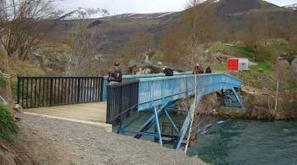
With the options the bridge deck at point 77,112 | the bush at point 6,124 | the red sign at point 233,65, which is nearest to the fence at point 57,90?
the bridge deck at point 77,112

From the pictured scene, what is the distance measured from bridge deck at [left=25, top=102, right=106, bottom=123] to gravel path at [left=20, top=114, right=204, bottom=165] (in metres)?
1.70

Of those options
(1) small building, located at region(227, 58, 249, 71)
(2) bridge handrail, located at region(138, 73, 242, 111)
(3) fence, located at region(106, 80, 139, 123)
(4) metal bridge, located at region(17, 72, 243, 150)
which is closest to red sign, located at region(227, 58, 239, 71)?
(1) small building, located at region(227, 58, 249, 71)

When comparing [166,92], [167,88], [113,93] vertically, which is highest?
[113,93]

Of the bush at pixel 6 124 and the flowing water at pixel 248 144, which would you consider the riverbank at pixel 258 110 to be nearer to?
the flowing water at pixel 248 144

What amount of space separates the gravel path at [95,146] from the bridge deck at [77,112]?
5.59 ft

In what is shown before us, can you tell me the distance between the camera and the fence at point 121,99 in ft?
58.6

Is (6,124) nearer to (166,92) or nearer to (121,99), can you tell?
(121,99)

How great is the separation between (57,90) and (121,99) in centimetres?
325

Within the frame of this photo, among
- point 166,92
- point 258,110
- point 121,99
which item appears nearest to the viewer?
point 121,99

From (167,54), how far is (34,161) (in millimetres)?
67666

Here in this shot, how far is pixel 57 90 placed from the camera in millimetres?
21203

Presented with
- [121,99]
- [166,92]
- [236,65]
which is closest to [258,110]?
[236,65]

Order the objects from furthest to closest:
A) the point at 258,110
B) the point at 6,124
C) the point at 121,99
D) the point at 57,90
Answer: the point at 258,110 → the point at 57,90 → the point at 121,99 → the point at 6,124

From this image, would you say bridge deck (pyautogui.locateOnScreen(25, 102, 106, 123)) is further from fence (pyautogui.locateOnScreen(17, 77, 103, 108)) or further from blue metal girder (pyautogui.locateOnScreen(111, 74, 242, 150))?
blue metal girder (pyautogui.locateOnScreen(111, 74, 242, 150))
